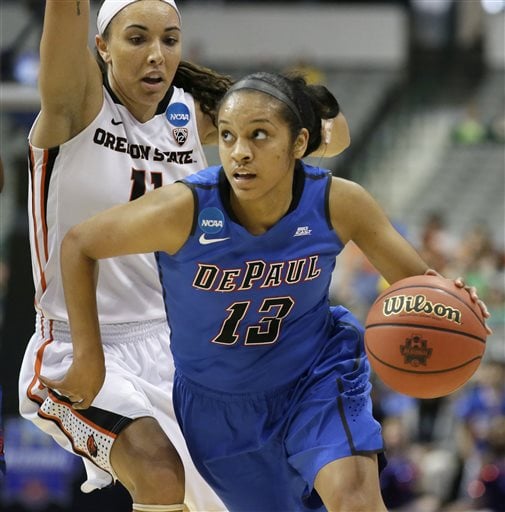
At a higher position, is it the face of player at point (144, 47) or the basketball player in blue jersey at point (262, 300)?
the face of player at point (144, 47)

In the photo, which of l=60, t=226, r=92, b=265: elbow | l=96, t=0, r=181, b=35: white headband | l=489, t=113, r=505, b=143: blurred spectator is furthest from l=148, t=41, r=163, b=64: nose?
l=489, t=113, r=505, b=143: blurred spectator

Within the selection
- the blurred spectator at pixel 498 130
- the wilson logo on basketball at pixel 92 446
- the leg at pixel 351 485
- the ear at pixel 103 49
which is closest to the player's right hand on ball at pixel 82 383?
the wilson logo on basketball at pixel 92 446

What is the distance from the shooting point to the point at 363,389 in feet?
13.5

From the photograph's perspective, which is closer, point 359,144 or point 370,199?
point 370,199

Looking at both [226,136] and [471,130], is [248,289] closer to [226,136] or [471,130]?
[226,136]

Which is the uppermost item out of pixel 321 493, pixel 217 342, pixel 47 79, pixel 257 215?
pixel 47 79

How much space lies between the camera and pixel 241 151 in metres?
3.79

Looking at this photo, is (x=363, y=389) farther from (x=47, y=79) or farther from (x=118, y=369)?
(x=47, y=79)

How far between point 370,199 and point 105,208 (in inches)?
38.6

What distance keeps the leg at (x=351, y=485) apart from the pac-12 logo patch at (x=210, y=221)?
2.85ft

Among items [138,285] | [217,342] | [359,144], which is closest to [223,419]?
[217,342]

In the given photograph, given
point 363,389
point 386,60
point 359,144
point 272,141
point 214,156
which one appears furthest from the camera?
point 386,60

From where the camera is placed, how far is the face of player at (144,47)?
423cm

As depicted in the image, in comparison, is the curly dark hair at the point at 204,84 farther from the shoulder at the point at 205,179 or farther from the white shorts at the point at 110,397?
the white shorts at the point at 110,397
